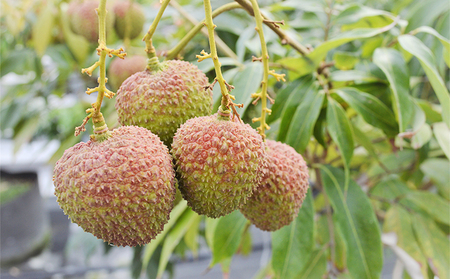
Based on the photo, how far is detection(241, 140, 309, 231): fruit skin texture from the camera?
1.67 ft

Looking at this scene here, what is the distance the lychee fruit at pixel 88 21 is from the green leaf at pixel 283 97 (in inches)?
26.8

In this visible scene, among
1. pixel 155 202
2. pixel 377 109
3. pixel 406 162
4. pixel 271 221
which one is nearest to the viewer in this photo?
pixel 155 202

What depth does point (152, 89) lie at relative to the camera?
469 millimetres

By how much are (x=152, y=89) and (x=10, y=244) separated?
6.62ft

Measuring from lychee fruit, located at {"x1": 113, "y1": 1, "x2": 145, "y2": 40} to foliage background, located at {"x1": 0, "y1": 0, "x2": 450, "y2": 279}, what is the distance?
0.36ft

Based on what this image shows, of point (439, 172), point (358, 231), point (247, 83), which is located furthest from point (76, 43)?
point (439, 172)

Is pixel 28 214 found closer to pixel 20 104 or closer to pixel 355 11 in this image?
pixel 20 104

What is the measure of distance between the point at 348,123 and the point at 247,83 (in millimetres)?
205

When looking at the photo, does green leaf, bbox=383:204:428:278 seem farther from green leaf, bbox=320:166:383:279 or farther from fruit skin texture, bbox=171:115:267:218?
fruit skin texture, bbox=171:115:267:218

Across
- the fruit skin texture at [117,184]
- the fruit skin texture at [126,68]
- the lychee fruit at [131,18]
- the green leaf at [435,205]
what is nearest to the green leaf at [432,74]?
the green leaf at [435,205]

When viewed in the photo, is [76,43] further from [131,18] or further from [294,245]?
[294,245]

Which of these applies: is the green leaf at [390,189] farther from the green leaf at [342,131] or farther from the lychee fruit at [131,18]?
the lychee fruit at [131,18]

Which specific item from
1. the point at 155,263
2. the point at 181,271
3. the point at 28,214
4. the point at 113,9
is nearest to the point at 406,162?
the point at 155,263

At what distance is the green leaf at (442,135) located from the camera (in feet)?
2.16
